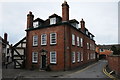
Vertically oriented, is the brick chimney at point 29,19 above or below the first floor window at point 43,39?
above

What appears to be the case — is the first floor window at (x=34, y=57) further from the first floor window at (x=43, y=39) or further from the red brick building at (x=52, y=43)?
the first floor window at (x=43, y=39)

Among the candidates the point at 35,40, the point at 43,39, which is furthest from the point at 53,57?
the point at 35,40

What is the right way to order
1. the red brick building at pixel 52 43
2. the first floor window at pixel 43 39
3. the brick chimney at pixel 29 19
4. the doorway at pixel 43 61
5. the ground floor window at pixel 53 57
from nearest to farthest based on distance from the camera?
the red brick building at pixel 52 43 < the ground floor window at pixel 53 57 < the doorway at pixel 43 61 < the first floor window at pixel 43 39 < the brick chimney at pixel 29 19

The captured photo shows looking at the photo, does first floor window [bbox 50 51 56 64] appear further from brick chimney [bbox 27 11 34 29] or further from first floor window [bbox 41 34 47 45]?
brick chimney [bbox 27 11 34 29]

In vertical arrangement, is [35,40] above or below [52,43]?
above

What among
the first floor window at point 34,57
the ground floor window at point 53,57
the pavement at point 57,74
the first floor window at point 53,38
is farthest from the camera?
the first floor window at point 34,57

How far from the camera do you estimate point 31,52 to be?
2253cm

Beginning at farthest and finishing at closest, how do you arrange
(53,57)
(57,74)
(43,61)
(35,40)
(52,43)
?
(35,40)
(43,61)
(52,43)
(53,57)
(57,74)

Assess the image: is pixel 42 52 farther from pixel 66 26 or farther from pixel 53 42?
pixel 66 26

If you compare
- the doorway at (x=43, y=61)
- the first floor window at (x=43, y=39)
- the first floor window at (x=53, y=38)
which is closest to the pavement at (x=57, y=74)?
the doorway at (x=43, y=61)

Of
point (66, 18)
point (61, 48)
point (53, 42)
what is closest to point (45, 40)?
point (53, 42)

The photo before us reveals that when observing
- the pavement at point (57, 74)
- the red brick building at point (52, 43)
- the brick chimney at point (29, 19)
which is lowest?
the pavement at point (57, 74)

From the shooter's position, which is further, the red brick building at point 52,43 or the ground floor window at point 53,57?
the ground floor window at point 53,57

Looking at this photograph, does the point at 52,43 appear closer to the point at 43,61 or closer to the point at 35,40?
the point at 43,61
